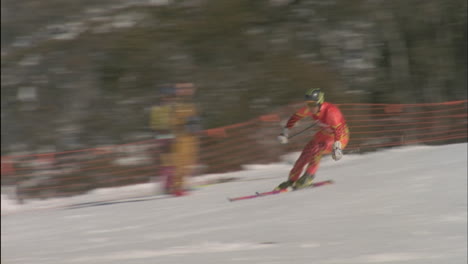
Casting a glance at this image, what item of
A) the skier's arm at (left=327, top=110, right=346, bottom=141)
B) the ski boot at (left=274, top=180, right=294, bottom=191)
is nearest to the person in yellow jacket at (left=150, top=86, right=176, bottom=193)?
the ski boot at (left=274, top=180, right=294, bottom=191)

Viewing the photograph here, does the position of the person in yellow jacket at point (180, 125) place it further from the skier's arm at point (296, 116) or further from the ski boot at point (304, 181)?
the skier's arm at point (296, 116)

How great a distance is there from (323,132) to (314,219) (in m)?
0.56

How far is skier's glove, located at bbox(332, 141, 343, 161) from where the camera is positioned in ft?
3.86

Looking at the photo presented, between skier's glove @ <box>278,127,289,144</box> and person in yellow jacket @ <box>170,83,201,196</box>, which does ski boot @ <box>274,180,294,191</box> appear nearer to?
skier's glove @ <box>278,127,289,144</box>

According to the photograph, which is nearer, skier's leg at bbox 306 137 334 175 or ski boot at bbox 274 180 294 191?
skier's leg at bbox 306 137 334 175

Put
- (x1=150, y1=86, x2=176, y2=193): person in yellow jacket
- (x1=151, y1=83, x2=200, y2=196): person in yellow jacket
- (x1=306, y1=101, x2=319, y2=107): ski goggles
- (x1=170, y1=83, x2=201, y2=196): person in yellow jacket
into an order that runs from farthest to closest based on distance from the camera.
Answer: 1. (x1=150, y1=86, x2=176, y2=193): person in yellow jacket
2. (x1=151, y1=83, x2=200, y2=196): person in yellow jacket
3. (x1=170, y1=83, x2=201, y2=196): person in yellow jacket
4. (x1=306, y1=101, x2=319, y2=107): ski goggles

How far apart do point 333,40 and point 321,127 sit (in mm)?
257

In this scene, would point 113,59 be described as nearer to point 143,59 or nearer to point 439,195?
point 143,59

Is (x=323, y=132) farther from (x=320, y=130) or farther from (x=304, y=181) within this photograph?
(x=304, y=181)

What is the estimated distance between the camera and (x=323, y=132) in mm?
1190

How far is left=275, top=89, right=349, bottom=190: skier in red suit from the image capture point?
1.17 meters

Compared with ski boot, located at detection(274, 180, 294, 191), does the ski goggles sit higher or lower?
higher

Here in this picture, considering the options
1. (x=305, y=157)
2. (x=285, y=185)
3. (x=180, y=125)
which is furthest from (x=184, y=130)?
(x=305, y=157)

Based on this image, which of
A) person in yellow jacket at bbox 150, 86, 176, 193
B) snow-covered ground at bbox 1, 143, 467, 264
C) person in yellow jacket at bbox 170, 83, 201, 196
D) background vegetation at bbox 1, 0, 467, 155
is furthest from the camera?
person in yellow jacket at bbox 150, 86, 176, 193
